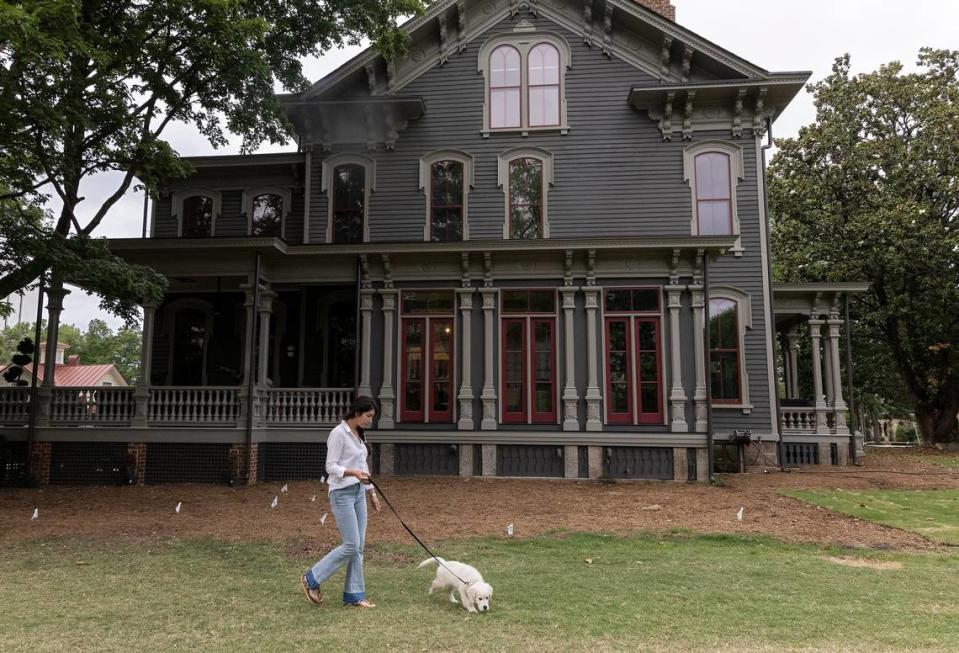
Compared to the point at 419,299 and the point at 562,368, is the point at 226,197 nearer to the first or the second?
the point at 419,299

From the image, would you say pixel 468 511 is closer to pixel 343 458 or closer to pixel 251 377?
pixel 343 458

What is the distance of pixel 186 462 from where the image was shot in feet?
42.4

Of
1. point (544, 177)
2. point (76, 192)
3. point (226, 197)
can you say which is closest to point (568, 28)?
point (544, 177)

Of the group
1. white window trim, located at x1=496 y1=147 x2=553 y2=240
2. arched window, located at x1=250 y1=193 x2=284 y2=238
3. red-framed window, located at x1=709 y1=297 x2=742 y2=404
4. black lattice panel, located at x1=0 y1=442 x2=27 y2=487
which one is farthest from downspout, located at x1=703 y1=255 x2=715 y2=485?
black lattice panel, located at x1=0 y1=442 x2=27 y2=487

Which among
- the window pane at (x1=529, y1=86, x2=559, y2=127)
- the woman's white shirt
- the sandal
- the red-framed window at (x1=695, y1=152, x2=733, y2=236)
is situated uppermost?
the window pane at (x1=529, y1=86, x2=559, y2=127)

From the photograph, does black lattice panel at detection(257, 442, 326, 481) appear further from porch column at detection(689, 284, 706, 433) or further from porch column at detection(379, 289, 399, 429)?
porch column at detection(689, 284, 706, 433)

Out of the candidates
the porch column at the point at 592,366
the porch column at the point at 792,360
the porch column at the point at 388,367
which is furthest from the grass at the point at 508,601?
the porch column at the point at 792,360

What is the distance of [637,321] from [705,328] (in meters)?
1.43

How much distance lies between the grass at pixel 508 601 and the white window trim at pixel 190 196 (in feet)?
38.1

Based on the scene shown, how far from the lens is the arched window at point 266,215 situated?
56.5ft

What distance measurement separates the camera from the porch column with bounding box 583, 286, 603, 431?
1355 cm

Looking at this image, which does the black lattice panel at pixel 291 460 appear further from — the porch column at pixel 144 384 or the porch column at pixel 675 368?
the porch column at pixel 675 368

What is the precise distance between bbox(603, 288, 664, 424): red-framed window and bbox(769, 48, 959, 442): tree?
1298cm

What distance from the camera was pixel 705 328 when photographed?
515 inches
